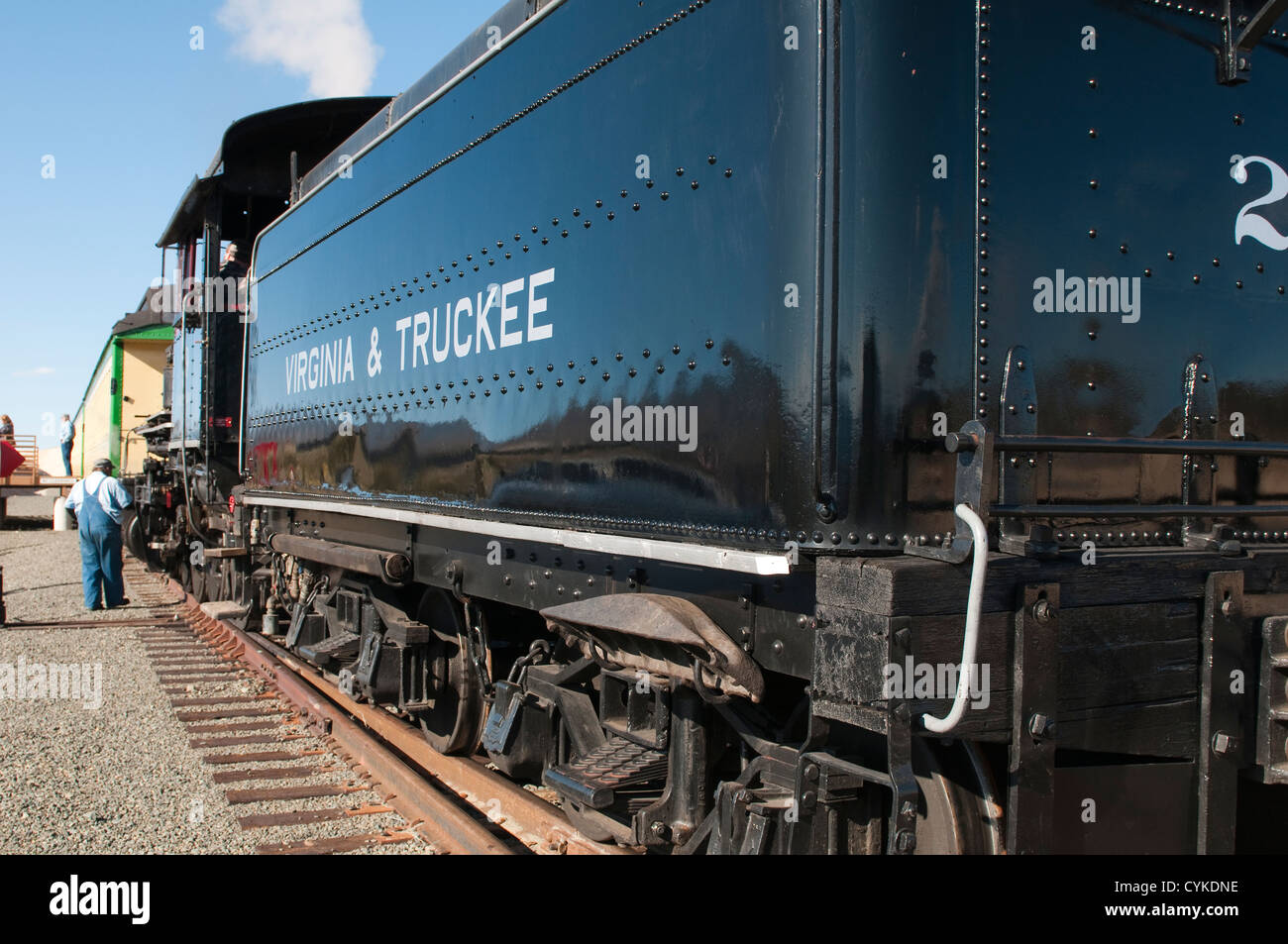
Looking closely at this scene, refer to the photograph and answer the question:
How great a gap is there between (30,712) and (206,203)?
14.7 ft

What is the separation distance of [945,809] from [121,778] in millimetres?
4338

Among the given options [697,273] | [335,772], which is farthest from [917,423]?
[335,772]

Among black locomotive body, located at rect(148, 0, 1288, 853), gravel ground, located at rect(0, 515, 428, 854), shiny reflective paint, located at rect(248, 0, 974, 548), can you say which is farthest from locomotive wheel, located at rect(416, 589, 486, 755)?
black locomotive body, located at rect(148, 0, 1288, 853)

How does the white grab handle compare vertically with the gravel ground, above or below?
above

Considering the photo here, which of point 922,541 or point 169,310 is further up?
point 169,310

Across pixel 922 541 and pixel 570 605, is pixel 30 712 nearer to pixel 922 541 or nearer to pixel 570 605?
pixel 570 605

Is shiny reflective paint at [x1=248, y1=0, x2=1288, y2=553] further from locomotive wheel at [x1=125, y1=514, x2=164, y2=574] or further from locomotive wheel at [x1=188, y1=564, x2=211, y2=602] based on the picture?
locomotive wheel at [x1=125, y1=514, x2=164, y2=574]

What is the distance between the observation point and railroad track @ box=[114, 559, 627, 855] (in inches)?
161

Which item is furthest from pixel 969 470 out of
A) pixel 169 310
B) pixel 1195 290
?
pixel 169 310

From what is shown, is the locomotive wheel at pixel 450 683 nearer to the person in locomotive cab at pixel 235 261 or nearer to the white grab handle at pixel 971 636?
the white grab handle at pixel 971 636

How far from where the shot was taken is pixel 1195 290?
2764 mm

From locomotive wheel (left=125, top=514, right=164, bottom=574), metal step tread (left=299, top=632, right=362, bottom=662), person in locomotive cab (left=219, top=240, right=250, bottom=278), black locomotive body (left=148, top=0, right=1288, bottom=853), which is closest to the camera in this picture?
black locomotive body (left=148, top=0, right=1288, bottom=853)

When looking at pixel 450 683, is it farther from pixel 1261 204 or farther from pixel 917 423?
pixel 1261 204

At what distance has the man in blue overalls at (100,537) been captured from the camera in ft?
35.6
